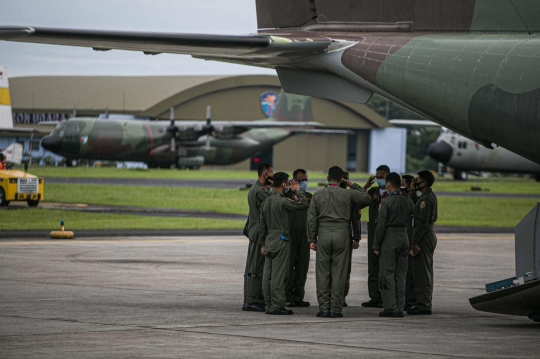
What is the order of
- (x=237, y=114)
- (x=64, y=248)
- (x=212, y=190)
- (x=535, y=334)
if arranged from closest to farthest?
(x=535, y=334) → (x=64, y=248) → (x=212, y=190) → (x=237, y=114)

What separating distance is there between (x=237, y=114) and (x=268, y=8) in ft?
235

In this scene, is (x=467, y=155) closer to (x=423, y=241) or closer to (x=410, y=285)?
(x=423, y=241)

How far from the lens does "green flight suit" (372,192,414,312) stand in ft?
38.6

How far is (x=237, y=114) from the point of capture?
281 feet

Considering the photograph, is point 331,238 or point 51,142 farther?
point 51,142

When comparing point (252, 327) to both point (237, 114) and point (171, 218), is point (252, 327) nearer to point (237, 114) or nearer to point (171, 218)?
point (171, 218)

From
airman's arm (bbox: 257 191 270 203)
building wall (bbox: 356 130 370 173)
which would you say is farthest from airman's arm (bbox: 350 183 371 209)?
building wall (bbox: 356 130 370 173)

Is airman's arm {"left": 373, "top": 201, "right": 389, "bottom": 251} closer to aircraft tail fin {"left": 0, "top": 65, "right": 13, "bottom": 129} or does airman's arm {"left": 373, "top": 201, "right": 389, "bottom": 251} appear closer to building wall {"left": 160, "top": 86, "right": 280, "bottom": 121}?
aircraft tail fin {"left": 0, "top": 65, "right": 13, "bottom": 129}

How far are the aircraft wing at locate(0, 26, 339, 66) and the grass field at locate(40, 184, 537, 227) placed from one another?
20.4 meters

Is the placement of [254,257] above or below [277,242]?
below

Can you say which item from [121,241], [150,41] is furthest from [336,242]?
[121,241]

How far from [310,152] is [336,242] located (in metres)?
77.7

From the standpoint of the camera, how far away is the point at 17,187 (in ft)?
99.7

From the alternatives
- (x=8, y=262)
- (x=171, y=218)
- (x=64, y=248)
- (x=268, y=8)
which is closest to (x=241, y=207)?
(x=171, y=218)
